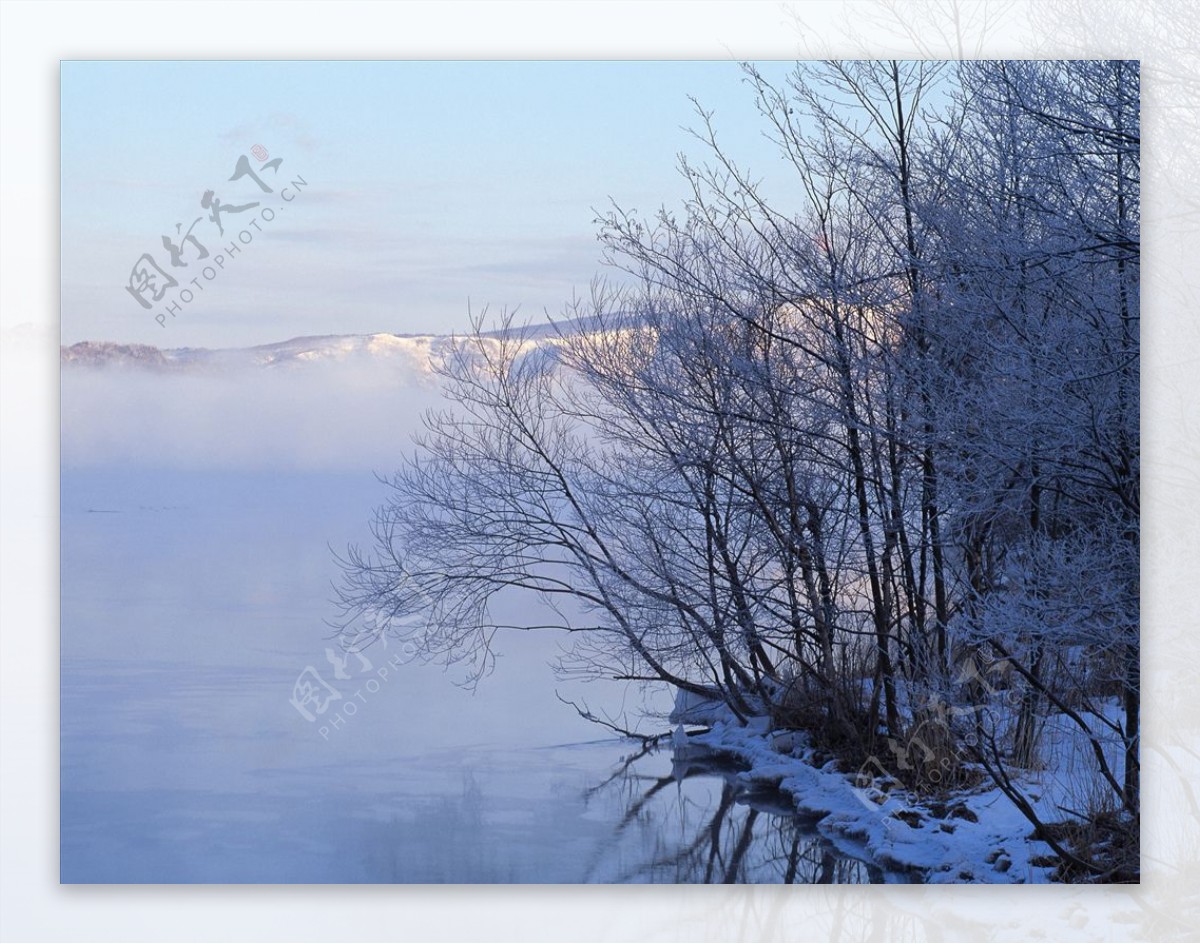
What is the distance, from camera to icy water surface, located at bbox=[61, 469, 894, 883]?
13.9ft

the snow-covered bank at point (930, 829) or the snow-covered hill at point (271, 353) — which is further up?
the snow-covered hill at point (271, 353)

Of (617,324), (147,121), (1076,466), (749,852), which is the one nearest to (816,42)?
(617,324)

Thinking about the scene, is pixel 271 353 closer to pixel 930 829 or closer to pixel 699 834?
pixel 699 834

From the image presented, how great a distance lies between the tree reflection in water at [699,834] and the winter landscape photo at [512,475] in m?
0.01

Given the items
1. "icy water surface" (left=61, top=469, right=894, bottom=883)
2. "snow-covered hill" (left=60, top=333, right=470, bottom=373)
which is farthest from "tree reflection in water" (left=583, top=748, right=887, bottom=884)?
"snow-covered hill" (left=60, top=333, right=470, bottom=373)

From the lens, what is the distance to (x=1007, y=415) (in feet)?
13.6

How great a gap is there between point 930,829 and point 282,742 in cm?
205

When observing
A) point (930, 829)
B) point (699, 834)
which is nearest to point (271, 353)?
point (699, 834)

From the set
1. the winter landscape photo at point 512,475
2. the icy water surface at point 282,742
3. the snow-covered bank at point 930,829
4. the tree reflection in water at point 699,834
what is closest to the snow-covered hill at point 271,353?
the winter landscape photo at point 512,475

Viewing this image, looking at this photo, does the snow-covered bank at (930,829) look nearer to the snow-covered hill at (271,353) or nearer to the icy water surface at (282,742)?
the icy water surface at (282,742)

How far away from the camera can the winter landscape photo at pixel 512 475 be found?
4246 millimetres

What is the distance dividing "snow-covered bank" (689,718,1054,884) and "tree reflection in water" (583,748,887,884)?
75 mm

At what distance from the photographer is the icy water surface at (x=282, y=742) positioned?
4.25 meters

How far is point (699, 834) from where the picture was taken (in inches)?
174
